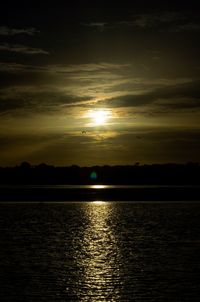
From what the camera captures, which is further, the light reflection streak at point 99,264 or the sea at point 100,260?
the sea at point 100,260

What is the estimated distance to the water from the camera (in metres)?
30.2

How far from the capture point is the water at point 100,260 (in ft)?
99.0

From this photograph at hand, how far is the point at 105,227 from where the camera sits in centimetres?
6906

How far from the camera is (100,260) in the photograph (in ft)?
135

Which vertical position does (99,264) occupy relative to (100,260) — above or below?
below

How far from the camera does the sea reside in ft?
98.9

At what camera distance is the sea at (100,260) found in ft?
98.9

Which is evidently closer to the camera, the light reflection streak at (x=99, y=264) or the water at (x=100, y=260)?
the light reflection streak at (x=99, y=264)

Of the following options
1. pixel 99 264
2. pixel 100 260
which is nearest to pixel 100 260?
pixel 100 260

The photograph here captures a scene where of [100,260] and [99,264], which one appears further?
[100,260]

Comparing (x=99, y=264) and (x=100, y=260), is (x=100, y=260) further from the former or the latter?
(x=99, y=264)

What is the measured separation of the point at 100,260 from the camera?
41094 millimetres

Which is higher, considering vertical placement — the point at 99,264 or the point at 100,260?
the point at 100,260

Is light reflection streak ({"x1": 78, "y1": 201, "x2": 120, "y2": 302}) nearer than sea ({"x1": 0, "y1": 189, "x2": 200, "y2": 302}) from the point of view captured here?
Yes
